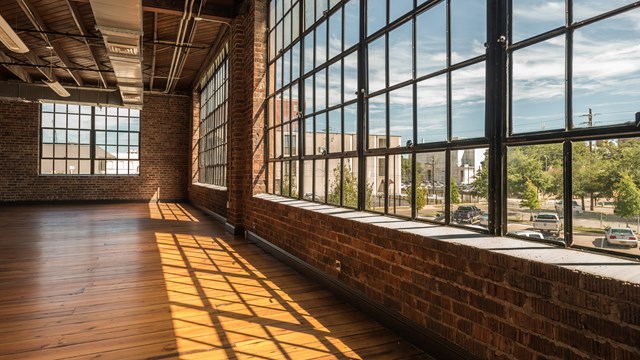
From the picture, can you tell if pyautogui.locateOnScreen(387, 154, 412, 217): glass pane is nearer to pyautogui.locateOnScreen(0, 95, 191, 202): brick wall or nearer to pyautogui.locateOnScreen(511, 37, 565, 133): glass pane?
pyautogui.locateOnScreen(511, 37, 565, 133): glass pane

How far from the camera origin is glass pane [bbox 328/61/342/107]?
3872mm

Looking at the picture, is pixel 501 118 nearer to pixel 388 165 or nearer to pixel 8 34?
→ pixel 388 165

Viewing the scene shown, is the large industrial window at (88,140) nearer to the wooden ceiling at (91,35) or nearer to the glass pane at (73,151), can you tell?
the glass pane at (73,151)

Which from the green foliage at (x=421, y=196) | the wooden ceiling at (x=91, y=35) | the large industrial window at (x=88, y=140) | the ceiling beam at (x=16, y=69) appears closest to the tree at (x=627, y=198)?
the green foliage at (x=421, y=196)

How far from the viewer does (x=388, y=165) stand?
125 inches

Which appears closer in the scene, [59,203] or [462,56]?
[462,56]

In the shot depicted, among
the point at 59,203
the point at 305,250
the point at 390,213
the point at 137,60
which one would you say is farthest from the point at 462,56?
the point at 59,203

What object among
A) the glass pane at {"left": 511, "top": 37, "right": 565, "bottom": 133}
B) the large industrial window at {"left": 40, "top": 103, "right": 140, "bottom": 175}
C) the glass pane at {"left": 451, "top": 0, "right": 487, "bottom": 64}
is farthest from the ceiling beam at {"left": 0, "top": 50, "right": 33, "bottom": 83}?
the glass pane at {"left": 511, "top": 37, "right": 565, "bottom": 133}

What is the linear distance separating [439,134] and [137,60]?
19.8 ft

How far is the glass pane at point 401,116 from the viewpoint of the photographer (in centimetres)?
288

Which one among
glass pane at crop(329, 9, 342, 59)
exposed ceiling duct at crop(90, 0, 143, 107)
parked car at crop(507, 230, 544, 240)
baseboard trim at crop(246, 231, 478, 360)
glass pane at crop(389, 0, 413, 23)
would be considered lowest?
baseboard trim at crop(246, 231, 478, 360)

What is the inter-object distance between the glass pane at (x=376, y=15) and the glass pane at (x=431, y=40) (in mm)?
472

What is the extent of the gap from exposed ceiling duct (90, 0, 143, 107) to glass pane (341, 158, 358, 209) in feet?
10.5

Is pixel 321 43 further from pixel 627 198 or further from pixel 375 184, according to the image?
pixel 627 198
